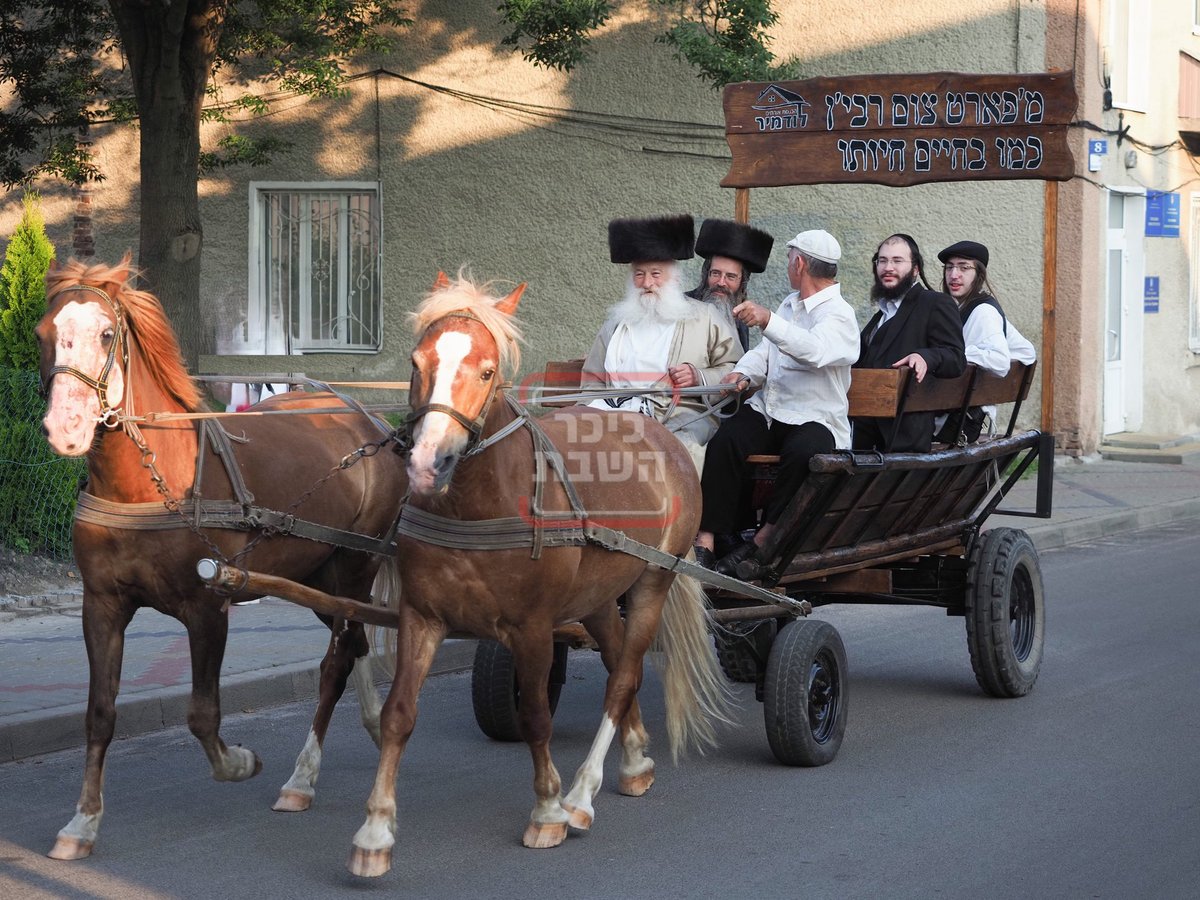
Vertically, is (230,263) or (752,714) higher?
(230,263)

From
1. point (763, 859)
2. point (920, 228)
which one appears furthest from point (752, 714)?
point (920, 228)

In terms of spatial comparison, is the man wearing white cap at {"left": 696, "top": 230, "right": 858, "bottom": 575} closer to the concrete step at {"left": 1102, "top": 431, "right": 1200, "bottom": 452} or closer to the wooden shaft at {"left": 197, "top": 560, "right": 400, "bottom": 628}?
the wooden shaft at {"left": 197, "top": 560, "right": 400, "bottom": 628}

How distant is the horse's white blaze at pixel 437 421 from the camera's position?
4281mm

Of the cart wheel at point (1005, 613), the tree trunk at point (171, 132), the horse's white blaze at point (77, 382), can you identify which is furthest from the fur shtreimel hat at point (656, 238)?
the tree trunk at point (171, 132)

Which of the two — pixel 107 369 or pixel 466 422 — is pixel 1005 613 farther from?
pixel 107 369

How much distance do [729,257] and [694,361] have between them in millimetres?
632

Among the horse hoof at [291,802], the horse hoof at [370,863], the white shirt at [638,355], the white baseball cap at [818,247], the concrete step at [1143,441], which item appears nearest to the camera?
the horse hoof at [370,863]

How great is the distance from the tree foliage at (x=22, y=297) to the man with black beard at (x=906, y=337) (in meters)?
7.57

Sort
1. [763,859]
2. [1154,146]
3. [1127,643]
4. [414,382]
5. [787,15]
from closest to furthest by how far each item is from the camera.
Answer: [414,382] → [763,859] → [1127,643] → [787,15] → [1154,146]

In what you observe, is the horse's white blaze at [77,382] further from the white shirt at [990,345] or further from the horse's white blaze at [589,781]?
the white shirt at [990,345]

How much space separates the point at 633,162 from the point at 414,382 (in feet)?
41.6

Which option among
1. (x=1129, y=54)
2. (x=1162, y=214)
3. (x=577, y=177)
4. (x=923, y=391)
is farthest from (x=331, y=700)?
(x=1162, y=214)

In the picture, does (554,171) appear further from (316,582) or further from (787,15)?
(316,582)

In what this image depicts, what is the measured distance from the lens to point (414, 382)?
448 cm
